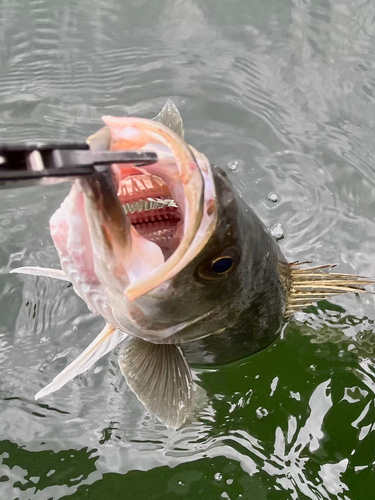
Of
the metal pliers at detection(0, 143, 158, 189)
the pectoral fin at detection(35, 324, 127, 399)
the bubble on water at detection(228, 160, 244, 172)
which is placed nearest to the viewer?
the metal pliers at detection(0, 143, 158, 189)

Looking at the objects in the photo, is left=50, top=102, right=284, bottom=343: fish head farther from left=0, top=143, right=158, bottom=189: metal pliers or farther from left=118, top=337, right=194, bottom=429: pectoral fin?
left=118, top=337, right=194, bottom=429: pectoral fin

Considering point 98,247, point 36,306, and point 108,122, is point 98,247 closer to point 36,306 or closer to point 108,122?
point 108,122

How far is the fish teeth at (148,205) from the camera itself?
8.04 ft

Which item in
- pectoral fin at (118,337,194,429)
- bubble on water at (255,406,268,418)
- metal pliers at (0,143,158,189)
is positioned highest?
metal pliers at (0,143,158,189)

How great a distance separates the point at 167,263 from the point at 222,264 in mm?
325

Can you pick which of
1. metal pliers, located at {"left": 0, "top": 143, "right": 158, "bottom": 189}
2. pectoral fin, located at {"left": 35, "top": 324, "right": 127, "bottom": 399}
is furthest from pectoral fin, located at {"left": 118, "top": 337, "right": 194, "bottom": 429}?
metal pliers, located at {"left": 0, "top": 143, "right": 158, "bottom": 189}

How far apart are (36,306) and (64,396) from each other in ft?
2.38

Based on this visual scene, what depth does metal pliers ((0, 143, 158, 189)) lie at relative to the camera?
1.40 meters

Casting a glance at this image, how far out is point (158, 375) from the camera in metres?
2.91

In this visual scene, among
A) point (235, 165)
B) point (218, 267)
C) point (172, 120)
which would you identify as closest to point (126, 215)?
point (218, 267)

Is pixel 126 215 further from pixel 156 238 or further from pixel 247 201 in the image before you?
pixel 247 201

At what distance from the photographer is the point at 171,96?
15.8 ft

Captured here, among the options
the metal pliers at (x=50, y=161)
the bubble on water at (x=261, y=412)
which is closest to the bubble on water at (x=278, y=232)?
the bubble on water at (x=261, y=412)

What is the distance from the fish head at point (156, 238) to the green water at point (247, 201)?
1543 mm
